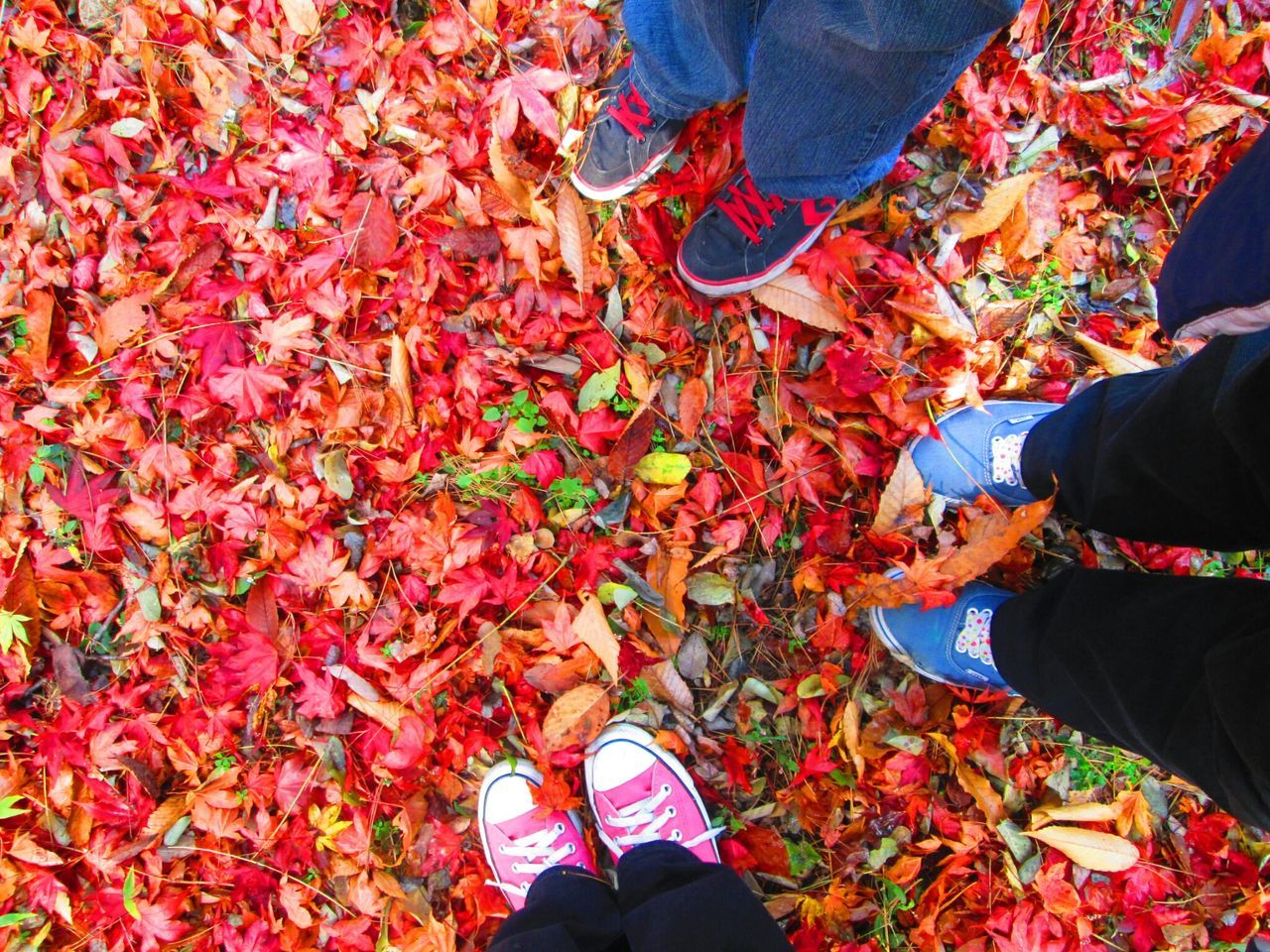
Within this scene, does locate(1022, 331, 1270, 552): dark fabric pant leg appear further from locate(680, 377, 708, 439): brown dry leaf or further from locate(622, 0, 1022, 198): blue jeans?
locate(680, 377, 708, 439): brown dry leaf

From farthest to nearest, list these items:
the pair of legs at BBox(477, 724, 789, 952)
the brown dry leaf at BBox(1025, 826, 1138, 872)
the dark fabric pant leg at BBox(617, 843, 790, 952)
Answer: the brown dry leaf at BBox(1025, 826, 1138, 872) < the pair of legs at BBox(477, 724, 789, 952) < the dark fabric pant leg at BBox(617, 843, 790, 952)

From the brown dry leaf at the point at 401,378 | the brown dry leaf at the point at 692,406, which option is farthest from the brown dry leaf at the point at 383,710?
the brown dry leaf at the point at 692,406

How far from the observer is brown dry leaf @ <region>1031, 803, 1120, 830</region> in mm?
1631

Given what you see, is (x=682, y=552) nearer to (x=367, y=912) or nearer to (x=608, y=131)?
(x=608, y=131)

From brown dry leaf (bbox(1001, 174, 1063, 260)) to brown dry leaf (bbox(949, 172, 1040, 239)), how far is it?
0.9 inches

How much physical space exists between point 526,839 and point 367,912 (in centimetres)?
43

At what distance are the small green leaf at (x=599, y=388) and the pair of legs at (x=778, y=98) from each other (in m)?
0.30

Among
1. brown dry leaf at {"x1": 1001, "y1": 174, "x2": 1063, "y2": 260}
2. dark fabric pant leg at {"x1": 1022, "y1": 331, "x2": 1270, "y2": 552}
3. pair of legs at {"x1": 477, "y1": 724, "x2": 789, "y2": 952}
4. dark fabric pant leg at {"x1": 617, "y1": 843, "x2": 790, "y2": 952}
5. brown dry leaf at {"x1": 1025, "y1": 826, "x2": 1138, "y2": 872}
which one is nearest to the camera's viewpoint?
dark fabric pant leg at {"x1": 1022, "y1": 331, "x2": 1270, "y2": 552}

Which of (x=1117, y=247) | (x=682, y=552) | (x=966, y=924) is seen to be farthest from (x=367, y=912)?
(x=1117, y=247)

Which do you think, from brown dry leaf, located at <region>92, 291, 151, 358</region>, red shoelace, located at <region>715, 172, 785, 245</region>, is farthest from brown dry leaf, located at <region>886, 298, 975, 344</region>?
brown dry leaf, located at <region>92, 291, 151, 358</region>

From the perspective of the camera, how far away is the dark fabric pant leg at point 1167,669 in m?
0.99

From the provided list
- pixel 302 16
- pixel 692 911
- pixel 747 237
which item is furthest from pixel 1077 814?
pixel 302 16

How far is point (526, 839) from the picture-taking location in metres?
1.73

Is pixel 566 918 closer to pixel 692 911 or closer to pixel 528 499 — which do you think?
pixel 692 911
